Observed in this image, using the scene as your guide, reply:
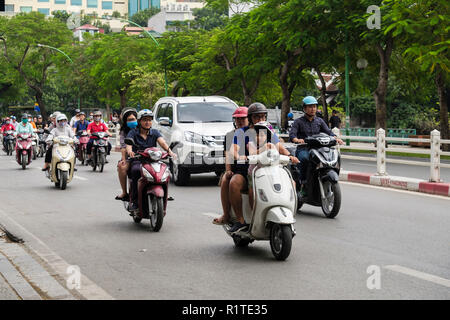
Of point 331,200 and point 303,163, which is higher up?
point 303,163

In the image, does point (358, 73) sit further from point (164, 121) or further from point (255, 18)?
point (164, 121)

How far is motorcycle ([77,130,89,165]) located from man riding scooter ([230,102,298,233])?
14948mm

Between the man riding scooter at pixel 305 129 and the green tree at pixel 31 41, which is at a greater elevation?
the green tree at pixel 31 41

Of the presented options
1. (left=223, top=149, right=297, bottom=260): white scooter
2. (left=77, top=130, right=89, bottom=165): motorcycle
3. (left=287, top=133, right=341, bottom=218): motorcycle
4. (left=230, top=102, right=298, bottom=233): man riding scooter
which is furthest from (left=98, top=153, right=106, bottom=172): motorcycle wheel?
(left=223, top=149, right=297, bottom=260): white scooter

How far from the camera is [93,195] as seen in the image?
14695 millimetres

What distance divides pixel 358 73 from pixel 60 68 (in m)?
40.7

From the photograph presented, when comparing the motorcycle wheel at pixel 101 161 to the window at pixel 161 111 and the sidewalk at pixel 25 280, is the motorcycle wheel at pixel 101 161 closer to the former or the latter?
the window at pixel 161 111

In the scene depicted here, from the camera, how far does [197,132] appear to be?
52.4 feet

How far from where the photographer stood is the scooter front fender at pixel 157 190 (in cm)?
966

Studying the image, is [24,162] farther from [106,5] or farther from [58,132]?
[106,5]

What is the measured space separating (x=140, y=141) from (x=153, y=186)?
850 millimetres

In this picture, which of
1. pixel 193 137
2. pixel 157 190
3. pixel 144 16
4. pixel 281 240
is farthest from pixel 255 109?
pixel 144 16

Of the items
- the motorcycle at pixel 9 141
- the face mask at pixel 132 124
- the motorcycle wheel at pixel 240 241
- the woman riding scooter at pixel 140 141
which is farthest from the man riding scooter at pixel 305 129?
the motorcycle at pixel 9 141

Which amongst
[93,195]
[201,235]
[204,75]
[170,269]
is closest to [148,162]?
[201,235]
